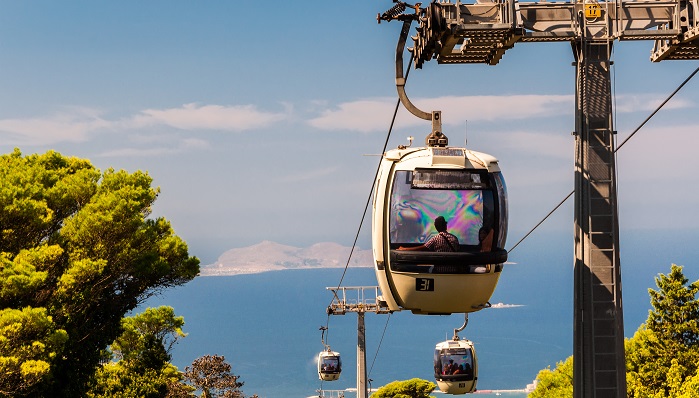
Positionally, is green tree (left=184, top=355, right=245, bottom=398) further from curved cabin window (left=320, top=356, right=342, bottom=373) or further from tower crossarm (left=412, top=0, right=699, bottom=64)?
tower crossarm (left=412, top=0, right=699, bottom=64)

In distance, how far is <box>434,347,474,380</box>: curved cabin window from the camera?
2067 cm

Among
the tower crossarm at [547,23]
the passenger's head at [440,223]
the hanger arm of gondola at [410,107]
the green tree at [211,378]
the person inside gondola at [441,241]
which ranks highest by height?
the tower crossarm at [547,23]

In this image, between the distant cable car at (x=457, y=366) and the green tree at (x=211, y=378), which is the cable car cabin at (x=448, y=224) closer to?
the distant cable car at (x=457, y=366)

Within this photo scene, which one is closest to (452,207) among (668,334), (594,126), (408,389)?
(594,126)

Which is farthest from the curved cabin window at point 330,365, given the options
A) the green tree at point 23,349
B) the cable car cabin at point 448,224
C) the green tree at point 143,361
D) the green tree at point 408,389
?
the green tree at point 408,389

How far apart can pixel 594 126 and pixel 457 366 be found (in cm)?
1076

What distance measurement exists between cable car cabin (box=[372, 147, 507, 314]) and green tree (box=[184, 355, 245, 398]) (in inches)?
1164

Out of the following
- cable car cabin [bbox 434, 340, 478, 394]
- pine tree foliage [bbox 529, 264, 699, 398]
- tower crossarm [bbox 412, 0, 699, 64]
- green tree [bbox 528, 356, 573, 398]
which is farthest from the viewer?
green tree [bbox 528, 356, 573, 398]

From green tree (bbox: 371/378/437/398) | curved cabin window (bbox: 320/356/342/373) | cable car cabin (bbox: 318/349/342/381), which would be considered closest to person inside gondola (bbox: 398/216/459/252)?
cable car cabin (bbox: 318/349/342/381)

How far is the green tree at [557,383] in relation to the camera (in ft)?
152

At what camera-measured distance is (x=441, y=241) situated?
1091cm

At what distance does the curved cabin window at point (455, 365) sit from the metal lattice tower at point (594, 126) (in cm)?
969

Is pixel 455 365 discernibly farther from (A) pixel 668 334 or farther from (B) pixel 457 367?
(A) pixel 668 334

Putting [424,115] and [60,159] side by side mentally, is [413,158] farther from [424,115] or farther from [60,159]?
[60,159]
